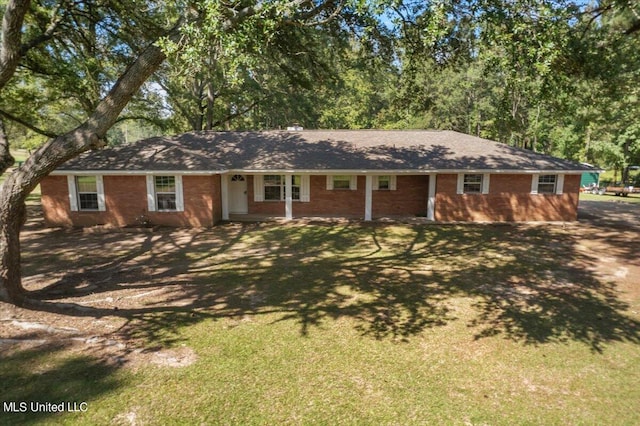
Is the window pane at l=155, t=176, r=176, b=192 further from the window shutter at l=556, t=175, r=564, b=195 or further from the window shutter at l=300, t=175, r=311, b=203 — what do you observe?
the window shutter at l=556, t=175, r=564, b=195

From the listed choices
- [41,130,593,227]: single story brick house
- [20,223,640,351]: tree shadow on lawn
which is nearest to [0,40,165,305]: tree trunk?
[20,223,640,351]: tree shadow on lawn

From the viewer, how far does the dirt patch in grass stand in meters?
7.25

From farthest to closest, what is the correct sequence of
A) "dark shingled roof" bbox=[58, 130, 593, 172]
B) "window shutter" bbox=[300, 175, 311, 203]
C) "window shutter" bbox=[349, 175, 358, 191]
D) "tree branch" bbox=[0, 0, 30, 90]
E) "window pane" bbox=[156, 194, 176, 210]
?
1. "window shutter" bbox=[300, 175, 311, 203]
2. "window shutter" bbox=[349, 175, 358, 191]
3. "dark shingled roof" bbox=[58, 130, 593, 172]
4. "window pane" bbox=[156, 194, 176, 210]
5. "tree branch" bbox=[0, 0, 30, 90]

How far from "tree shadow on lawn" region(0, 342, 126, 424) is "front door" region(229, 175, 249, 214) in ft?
43.1

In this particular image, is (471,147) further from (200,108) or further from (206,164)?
(200,108)

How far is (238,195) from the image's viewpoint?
757 inches

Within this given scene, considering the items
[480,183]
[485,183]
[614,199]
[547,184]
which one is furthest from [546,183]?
[614,199]

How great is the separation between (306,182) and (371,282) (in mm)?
9624

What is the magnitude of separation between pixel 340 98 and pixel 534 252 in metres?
33.3

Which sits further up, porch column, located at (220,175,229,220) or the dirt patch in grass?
porch column, located at (220,175,229,220)

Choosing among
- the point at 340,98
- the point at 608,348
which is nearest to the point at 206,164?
the point at 608,348

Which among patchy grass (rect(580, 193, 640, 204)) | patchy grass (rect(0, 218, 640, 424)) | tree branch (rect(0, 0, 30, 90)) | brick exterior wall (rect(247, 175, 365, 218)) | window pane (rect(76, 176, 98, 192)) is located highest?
tree branch (rect(0, 0, 30, 90))

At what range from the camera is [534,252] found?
1291 centimetres

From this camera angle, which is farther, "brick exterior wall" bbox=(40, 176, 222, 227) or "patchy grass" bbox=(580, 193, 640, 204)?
"patchy grass" bbox=(580, 193, 640, 204)
